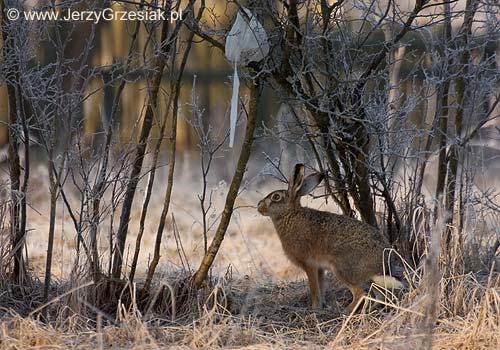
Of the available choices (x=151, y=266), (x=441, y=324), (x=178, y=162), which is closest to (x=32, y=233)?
(x=178, y=162)

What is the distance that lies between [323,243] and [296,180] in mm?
491

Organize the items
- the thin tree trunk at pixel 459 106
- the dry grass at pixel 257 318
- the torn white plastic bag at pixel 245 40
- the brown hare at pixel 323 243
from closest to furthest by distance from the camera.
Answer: the dry grass at pixel 257 318 → the torn white plastic bag at pixel 245 40 → the brown hare at pixel 323 243 → the thin tree trunk at pixel 459 106

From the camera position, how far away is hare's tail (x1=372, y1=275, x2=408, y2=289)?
550 cm

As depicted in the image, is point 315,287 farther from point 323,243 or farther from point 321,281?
point 323,243

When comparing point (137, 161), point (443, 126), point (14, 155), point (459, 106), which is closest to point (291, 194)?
point (137, 161)

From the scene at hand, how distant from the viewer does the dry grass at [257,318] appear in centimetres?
462

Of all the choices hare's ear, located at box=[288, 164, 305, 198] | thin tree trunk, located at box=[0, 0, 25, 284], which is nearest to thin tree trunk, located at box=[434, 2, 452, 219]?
hare's ear, located at box=[288, 164, 305, 198]

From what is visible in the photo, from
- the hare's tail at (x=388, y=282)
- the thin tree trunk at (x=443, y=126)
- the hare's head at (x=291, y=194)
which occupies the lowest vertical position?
the hare's tail at (x=388, y=282)

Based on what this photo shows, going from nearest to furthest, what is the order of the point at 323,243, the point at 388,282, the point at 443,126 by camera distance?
the point at 388,282 < the point at 323,243 < the point at 443,126

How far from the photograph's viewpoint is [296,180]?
610cm

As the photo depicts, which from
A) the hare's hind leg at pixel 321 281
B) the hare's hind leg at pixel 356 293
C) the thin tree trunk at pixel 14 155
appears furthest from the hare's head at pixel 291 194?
the thin tree trunk at pixel 14 155

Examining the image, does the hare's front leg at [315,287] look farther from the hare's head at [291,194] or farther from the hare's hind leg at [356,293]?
the hare's head at [291,194]

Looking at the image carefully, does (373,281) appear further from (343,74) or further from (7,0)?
(7,0)

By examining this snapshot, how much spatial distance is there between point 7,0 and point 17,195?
114 centimetres
